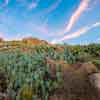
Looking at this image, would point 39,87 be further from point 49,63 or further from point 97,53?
point 97,53

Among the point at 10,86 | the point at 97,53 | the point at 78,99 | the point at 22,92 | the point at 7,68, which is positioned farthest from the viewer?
the point at 97,53

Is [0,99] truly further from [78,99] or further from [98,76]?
[98,76]

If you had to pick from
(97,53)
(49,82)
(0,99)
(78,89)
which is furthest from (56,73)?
(97,53)

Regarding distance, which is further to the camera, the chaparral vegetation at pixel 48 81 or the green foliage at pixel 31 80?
the green foliage at pixel 31 80

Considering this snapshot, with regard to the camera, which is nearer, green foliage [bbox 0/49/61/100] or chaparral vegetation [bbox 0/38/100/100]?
chaparral vegetation [bbox 0/38/100/100]

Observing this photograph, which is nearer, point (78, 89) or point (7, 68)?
point (78, 89)

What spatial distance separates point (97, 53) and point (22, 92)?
594cm

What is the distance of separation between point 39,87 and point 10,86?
4.23ft

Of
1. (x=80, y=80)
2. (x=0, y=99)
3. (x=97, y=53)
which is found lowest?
(x=0, y=99)

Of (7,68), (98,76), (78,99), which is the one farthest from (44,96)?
(7,68)

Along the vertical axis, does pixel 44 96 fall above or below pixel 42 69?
below

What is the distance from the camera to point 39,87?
9.72 metres

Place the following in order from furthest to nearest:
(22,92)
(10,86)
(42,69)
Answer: (42,69), (10,86), (22,92)

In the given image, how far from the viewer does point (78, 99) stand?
8703mm
